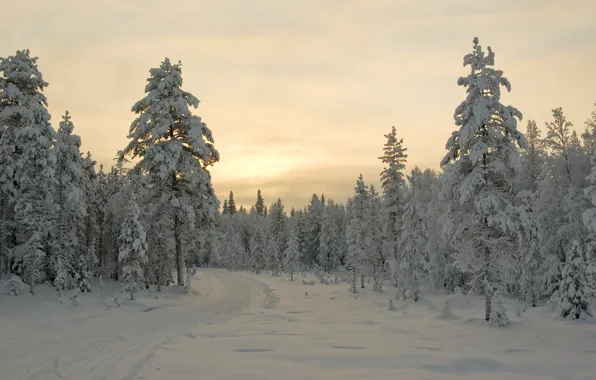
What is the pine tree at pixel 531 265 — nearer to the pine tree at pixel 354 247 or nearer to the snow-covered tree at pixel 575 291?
the snow-covered tree at pixel 575 291

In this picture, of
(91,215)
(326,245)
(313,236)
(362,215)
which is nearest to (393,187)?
(362,215)

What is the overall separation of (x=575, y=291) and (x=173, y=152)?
885 inches

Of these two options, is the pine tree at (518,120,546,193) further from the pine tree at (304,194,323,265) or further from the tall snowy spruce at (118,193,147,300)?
the pine tree at (304,194,323,265)

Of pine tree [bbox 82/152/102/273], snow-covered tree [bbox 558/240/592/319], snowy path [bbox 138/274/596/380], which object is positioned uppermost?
pine tree [bbox 82/152/102/273]

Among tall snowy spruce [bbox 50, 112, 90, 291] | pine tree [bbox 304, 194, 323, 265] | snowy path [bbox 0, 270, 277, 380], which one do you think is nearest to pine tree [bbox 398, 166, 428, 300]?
snowy path [bbox 0, 270, 277, 380]

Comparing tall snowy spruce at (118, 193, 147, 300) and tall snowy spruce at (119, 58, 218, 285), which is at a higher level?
tall snowy spruce at (119, 58, 218, 285)

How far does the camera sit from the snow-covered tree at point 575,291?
753 inches

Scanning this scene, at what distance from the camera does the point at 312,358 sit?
11.3 metres

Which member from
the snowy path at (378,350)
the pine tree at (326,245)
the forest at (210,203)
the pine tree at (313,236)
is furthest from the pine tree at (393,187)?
the pine tree at (313,236)

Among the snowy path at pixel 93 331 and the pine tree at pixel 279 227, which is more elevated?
the pine tree at pixel 279 227

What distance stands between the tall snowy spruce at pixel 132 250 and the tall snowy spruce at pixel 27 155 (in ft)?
12.7

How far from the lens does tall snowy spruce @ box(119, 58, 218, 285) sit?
26.2 m

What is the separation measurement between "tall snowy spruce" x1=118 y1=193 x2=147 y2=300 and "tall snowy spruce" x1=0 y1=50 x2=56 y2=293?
387 centimetres

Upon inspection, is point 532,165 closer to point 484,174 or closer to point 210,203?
point 484,174
